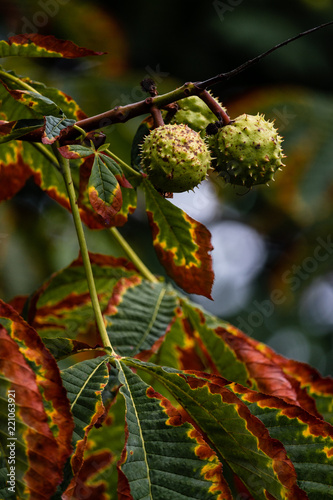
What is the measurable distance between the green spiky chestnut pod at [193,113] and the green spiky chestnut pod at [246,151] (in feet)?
0.09

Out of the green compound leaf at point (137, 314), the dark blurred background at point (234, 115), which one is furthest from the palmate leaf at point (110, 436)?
the dark blurred background at point (234, 115)

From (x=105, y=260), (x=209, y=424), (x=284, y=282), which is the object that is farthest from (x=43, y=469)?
(x=284, y=282)

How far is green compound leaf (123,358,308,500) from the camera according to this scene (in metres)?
0.74

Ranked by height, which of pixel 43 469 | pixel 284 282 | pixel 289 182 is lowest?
pixel 43 469

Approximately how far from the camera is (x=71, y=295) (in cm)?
122

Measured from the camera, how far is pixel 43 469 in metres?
0.62

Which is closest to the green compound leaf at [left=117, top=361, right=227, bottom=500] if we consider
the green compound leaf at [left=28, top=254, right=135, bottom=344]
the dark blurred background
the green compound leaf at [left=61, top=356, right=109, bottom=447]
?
the green compound leaf at [left=61, top=356, right=109, bottom=447]

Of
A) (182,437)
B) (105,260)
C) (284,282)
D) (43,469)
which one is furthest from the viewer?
(284,282)

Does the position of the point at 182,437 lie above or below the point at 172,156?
below

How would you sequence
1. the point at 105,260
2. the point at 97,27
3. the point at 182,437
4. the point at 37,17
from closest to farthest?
the point at 182,437 → the point at 105,260 → the point at 37,17 → the point at 97,27

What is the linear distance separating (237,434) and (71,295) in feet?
1.82

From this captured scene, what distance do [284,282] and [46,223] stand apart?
1586mm

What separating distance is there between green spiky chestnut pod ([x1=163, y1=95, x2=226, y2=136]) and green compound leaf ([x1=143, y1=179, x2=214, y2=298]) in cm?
11

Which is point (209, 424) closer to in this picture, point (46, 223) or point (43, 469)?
point (43, 469)
